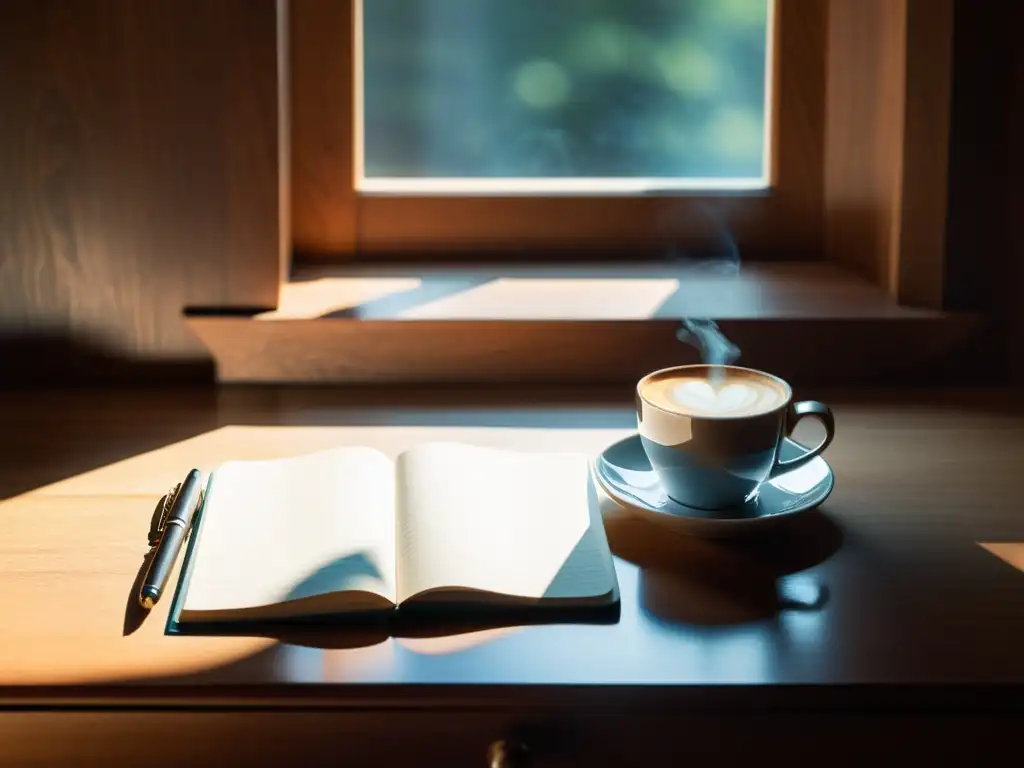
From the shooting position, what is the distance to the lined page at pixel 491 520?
2.23ft

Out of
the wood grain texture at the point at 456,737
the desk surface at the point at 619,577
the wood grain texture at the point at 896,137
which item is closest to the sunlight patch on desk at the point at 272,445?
the desk surface at the point at 619,577

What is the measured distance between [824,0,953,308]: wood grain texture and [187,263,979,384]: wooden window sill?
63mm

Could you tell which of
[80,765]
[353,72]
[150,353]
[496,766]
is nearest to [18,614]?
[80,765]

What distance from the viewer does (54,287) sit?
113cm

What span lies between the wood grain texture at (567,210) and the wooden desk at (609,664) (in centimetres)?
60

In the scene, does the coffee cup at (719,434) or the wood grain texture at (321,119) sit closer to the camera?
the coffee cup at (719,434)

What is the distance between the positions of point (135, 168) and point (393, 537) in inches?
22.1

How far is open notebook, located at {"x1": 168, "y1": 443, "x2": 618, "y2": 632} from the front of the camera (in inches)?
25.9

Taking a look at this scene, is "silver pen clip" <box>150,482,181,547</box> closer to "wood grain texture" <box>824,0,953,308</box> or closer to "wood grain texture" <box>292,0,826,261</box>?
"wood grain texture" <box>292,0,826,261</box>

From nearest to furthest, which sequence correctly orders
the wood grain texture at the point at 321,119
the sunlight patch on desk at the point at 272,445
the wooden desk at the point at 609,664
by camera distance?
the wooden desk at the point at 609,664 → the sunlight patch on desk at the point at 272,445 → the wood grain texture at the point at 321,119

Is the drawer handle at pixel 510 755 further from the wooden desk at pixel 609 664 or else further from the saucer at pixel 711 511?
the saucer at pixel 711 511

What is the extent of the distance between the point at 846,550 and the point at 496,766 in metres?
0.29

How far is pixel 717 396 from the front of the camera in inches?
32.0

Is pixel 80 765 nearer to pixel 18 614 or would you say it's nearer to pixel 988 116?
pixel 18 614
